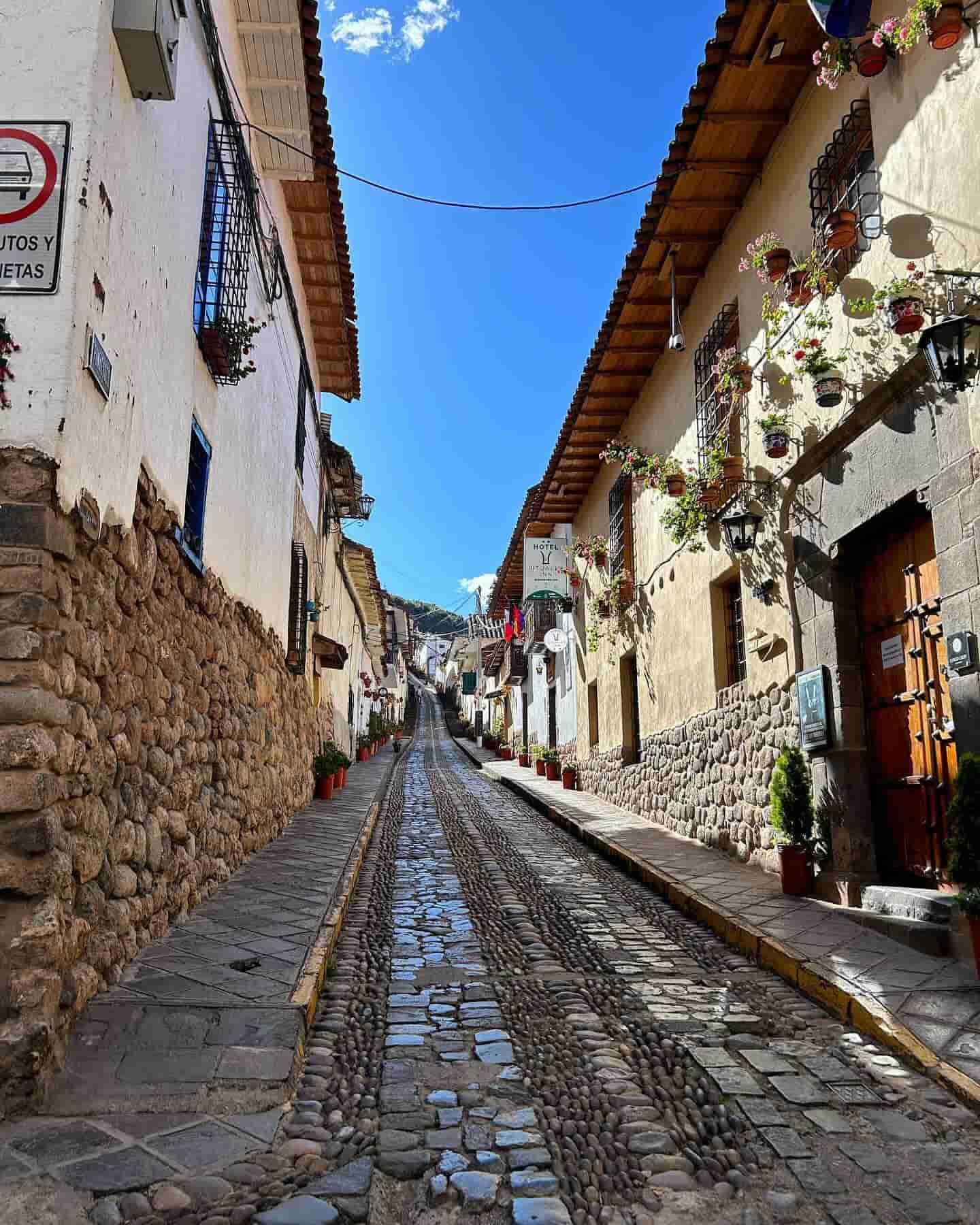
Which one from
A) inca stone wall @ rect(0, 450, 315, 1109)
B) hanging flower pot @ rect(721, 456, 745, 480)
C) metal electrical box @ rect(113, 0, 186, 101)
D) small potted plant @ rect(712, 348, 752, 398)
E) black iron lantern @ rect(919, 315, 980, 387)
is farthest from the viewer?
hanging flower pot @ rect(721, 456, 745, 480)

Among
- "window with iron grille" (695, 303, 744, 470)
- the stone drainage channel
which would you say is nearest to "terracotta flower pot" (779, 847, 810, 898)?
the stone drainage channel

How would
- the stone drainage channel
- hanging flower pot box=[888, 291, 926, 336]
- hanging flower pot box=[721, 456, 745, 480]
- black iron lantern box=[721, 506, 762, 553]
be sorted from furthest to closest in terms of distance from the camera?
hanging flower pot box=[721, 456, 745, 480], black iron lantern box=[721, 506, 762, 553], hanging flower pot box=[888, 291, 926, 336], the stone drainage channel

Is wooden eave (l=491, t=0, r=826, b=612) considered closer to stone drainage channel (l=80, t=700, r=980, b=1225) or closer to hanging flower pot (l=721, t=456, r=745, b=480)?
hanging flower pot (l=721, t=456, r=745, b=480)

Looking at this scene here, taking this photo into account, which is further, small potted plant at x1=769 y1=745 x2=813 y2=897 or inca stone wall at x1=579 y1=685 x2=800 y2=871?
inca stone wall at x1=579 y1=685 x2=800 y2=871

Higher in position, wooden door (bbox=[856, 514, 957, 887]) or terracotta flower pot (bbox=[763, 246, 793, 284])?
terracotta flower pot (bbox=[763, 246, 793, 284])

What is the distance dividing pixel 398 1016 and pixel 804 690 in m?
4.09

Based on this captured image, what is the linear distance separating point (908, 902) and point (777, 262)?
4.92 meters

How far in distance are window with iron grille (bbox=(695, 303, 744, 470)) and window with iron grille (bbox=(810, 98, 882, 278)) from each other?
1.75m

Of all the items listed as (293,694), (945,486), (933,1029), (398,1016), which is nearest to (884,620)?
(945,486)

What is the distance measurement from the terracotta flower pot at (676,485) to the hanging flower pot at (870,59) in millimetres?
4333

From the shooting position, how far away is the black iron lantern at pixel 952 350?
15.6 feet

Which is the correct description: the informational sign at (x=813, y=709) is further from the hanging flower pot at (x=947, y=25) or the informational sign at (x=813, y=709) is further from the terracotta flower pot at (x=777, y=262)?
the hanging flower pot at (x=947, y=25)

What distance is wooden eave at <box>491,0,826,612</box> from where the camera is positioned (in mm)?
6707

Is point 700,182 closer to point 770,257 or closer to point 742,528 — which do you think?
point 770,257
